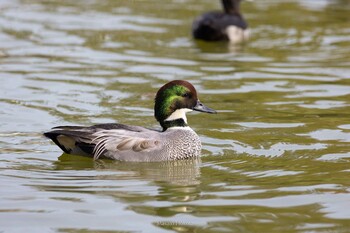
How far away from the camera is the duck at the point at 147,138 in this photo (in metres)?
10.4

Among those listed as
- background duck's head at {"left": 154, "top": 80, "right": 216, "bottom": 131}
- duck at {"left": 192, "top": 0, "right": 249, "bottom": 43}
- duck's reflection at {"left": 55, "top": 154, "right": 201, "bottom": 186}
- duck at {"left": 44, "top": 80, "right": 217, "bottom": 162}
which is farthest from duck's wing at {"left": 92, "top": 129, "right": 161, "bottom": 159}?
duck at {"left": 192, "top": 0, "right": 249, "bottom": 43}

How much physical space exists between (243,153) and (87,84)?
13.4ft

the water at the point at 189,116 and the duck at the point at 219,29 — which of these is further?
the duck at the point at 219,29

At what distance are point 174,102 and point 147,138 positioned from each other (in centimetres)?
51

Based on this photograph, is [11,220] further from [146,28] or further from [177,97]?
[146,28]

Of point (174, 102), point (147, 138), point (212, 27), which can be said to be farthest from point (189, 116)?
point (212, 27)

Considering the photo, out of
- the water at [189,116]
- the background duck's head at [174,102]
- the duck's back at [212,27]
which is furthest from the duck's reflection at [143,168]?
the duck's back at [212,27]

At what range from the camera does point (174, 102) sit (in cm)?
1075

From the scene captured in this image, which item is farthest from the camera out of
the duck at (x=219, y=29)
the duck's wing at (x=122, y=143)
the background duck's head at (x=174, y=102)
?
the duck at (x=219, y=29)

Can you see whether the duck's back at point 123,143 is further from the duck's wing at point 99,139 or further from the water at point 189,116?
the water at point 189,116

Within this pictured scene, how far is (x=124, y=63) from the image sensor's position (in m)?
15.8

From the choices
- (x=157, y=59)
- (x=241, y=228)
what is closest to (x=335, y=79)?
(x=157, y=59)

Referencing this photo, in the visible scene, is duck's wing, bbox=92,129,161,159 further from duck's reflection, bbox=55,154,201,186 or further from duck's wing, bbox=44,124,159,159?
duck's reflection, bbox=55,154,201,186

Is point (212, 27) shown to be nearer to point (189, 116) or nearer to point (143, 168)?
point (189, 116)
